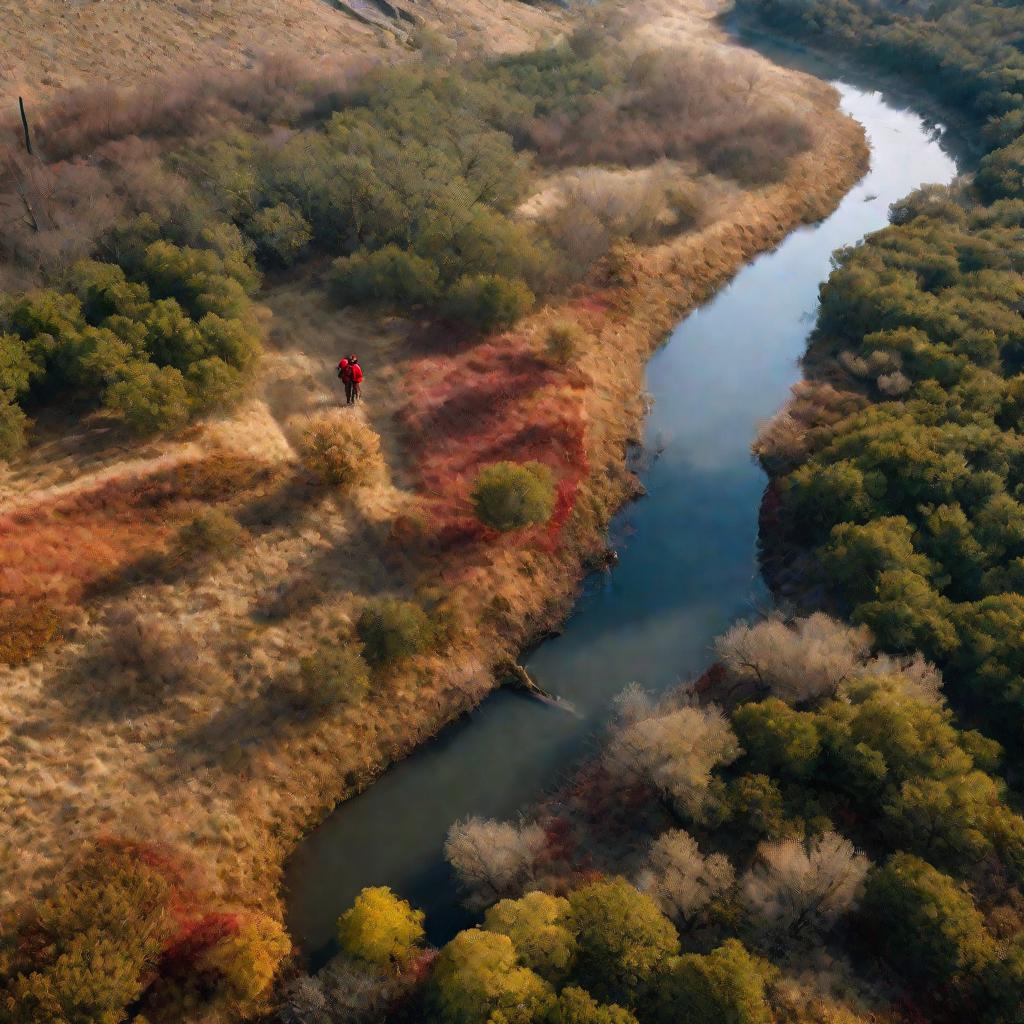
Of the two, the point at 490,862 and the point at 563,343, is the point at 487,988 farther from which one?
the point at 563,343

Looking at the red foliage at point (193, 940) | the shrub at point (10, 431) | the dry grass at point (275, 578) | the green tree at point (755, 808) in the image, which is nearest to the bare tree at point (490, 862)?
the dry grass at point (275, 578)

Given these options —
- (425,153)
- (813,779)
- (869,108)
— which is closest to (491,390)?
(425,153)

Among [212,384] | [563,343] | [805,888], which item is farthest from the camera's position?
[563,343]

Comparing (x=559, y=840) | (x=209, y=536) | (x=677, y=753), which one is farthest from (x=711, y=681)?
(x=209, y=536)

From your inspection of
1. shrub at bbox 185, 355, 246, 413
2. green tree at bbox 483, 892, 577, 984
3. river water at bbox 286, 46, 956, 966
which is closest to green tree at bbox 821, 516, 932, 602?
river water at bbox 286, 46, 956, 966

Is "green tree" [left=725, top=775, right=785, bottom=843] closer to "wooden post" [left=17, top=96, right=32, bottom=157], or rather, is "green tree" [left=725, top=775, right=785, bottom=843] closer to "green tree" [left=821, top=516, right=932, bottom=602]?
"green tree" [left=821, top=516, right=932, bottom=602]

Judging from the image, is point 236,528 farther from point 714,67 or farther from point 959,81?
point 959,81
